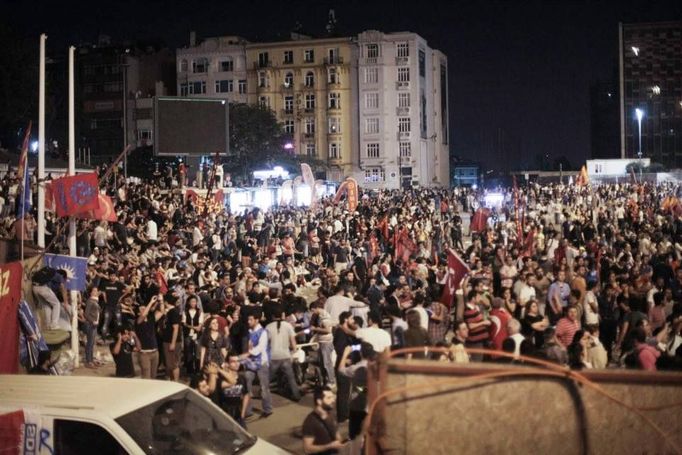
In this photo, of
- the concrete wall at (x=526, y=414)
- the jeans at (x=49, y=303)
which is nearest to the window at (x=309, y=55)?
the jeans at (x=49, y=303)

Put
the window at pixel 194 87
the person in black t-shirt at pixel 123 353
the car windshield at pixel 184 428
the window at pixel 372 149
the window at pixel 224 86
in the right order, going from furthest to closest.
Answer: the window at pixel 224 86
the window at pixel 194 87
the window at pixel 372 149
the person in black t-shirt at pixel 123 353
the car windshield at pixel 184 428

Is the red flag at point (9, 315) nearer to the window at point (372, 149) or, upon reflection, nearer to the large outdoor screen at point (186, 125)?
the large outdoor screen at point (186, 125)

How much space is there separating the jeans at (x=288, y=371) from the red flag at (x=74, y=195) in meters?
4.88

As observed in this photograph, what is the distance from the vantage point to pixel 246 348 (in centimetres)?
1226

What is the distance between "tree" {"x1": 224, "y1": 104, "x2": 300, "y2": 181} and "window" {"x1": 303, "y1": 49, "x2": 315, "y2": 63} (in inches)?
502

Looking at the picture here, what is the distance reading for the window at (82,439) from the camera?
5.87m

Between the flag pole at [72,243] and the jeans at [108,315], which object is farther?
the jeans at [108,315]

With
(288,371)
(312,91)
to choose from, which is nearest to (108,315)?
(288,371)

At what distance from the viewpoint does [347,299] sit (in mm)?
13148

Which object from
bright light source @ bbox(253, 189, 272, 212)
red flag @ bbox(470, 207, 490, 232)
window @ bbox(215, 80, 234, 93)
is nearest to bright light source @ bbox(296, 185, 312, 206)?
bright light source @ bbox(253, 189, 272, 212)

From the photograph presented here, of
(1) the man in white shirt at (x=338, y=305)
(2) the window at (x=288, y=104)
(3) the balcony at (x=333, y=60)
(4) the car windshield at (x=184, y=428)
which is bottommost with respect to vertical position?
(4) the car windshield at (x=184, y=428)

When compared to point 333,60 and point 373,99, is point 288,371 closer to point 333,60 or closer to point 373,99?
point 373,99

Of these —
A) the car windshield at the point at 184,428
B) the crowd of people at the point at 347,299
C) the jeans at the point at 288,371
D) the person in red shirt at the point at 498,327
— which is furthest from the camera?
the jeans at the point at 288,371

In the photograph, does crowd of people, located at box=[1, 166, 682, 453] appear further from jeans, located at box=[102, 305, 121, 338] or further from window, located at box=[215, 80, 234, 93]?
window, located at box=[215, 80, 234, 93]
